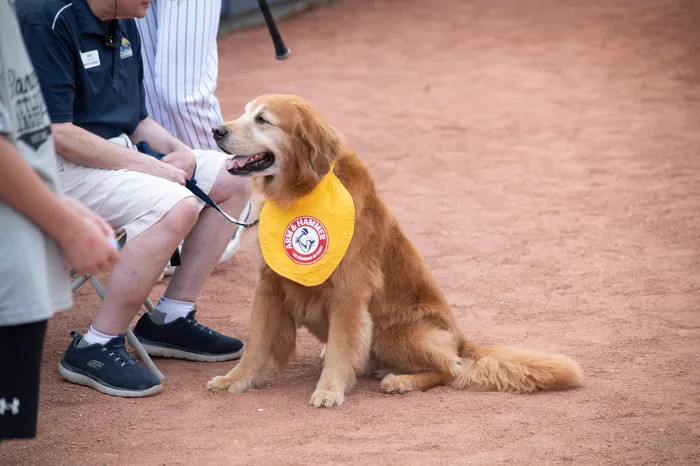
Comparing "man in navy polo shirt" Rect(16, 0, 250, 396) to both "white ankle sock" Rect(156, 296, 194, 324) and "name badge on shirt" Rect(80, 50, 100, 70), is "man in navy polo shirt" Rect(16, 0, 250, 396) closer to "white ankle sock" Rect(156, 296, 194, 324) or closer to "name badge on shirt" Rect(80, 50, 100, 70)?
"name badge on shirt" Rect(80, 50, 100, 70)

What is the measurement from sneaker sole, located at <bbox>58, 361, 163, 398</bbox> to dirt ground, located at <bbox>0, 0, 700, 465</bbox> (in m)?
0.04

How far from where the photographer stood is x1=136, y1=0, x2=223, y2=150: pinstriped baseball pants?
484 cm

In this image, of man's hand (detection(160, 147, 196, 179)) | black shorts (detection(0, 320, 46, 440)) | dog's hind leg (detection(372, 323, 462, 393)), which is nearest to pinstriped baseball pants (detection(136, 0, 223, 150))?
man's hand (detection(160, 147, 196, 179))

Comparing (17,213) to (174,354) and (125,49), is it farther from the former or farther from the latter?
(174,354)

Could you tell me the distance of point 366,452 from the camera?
3285 millimetres

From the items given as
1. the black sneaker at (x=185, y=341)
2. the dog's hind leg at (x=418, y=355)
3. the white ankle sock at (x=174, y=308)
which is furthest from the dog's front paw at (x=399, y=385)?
the white ankle sock at (x=174, y=308)

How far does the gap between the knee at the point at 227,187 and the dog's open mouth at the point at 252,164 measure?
1.26ft

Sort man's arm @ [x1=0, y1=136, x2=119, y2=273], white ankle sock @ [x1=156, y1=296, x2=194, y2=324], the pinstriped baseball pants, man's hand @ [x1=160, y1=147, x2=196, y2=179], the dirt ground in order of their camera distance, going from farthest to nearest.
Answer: the pinstriped baseball pants, white ankle sock @ [x1=156, y1=296, x2=194, y2=324], man's hand @ [x1=160, y1=147, x2=196, y2=179], the dirt ground, man's arm @ [x1=0, y1=136, x2=119, y2=273]

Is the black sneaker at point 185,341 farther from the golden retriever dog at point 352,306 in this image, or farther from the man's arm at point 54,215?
the man's arm at point 54,215

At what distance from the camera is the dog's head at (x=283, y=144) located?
385cm

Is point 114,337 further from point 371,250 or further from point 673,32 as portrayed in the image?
point 673,32

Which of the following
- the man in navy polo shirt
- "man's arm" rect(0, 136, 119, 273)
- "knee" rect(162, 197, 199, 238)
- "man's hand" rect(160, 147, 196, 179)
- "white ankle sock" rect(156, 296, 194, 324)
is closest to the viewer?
"man's arm" rect(0, 136, 119, 273)

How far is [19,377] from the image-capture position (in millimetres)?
2062

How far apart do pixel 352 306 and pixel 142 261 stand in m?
0.92
